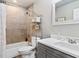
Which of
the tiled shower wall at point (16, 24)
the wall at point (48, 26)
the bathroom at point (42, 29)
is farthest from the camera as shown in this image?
the tiled shower wall at point (16, 24)

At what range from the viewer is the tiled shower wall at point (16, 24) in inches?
114

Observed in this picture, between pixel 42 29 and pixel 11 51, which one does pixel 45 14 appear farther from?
pixel 11 51

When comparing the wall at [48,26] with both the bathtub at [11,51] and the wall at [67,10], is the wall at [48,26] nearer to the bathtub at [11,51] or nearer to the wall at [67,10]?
the wall at [67,10]

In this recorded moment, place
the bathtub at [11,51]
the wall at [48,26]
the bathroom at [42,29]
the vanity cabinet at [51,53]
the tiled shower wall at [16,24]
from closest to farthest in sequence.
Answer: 1. the vanity cabinet at [51,53]
2. the bathroom at [42,29]
3. the wall at [48,26]
4. the bathtub at [11,51]
5. the tiled shower wall at [16,24]

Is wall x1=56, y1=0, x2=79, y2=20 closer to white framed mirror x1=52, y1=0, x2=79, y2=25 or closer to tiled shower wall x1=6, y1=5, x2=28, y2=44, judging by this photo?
white framed mirror x1=52, y1=0, x2=79, y2=25

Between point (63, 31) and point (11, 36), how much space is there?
2127mm

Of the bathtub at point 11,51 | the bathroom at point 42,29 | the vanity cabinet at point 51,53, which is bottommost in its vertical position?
the bathtub at point 11,51

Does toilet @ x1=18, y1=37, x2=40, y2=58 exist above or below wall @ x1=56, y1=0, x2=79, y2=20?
below

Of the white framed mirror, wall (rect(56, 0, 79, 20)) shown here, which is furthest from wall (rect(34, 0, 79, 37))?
wall (rect(56, 0, 79, 20))

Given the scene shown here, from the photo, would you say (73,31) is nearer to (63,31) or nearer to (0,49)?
(63,31)

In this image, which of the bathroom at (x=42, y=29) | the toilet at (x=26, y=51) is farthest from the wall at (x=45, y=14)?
the toilet at (x=26, y=51)

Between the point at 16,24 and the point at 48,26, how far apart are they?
158cm

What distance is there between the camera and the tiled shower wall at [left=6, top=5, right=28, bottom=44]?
2.89 m

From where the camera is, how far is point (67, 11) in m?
1.72
